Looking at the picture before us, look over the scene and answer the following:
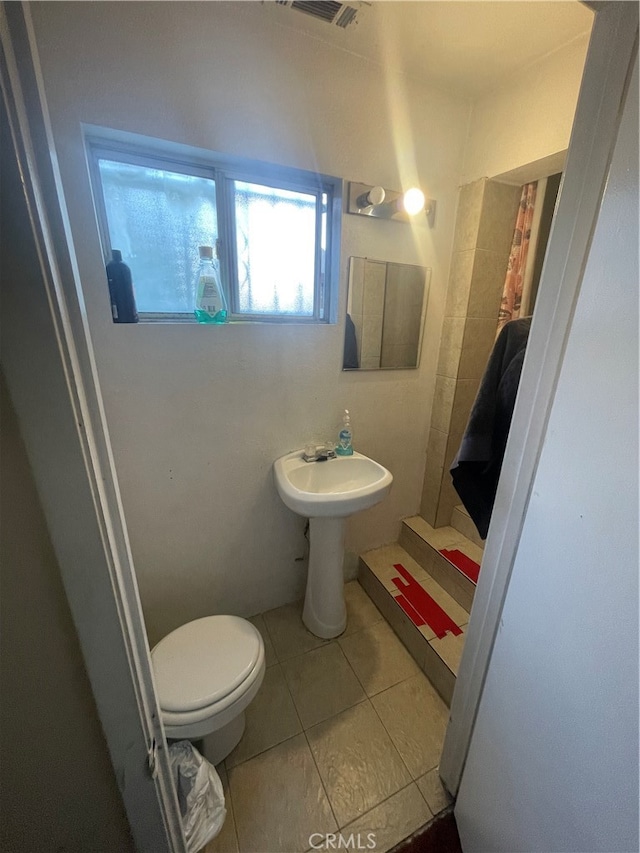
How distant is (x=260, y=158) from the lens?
1.14 meters

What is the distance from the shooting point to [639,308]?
1.51 feet

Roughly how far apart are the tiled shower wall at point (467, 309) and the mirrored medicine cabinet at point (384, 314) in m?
0.16

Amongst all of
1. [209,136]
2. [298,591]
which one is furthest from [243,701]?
[209,136]

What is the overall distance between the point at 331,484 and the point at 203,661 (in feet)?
2.60

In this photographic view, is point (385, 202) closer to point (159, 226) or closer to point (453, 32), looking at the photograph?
point (453, 32)

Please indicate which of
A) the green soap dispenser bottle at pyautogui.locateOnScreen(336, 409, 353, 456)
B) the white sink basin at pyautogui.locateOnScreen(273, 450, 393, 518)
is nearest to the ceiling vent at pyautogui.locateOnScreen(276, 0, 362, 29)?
the green soap dispenser bottle at pyautogui.locateOnScreen(336, 409, 353, 456)

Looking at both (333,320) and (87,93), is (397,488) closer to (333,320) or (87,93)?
(333,320)

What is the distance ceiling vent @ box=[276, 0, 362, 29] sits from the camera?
975 mm

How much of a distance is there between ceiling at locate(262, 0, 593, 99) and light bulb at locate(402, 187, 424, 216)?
399 mm

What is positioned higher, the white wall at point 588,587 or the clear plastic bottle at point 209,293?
the clear plastic bottle at point 209,293

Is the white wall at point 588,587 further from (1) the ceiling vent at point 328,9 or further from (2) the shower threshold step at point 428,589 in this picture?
(1) the ceiling vent at point 328,9

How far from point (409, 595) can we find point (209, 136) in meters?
2.02

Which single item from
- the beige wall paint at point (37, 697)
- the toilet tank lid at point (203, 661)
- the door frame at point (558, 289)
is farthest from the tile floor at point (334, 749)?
the beige wall paint at point (37, 697)

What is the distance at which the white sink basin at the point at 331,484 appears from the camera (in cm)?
120
